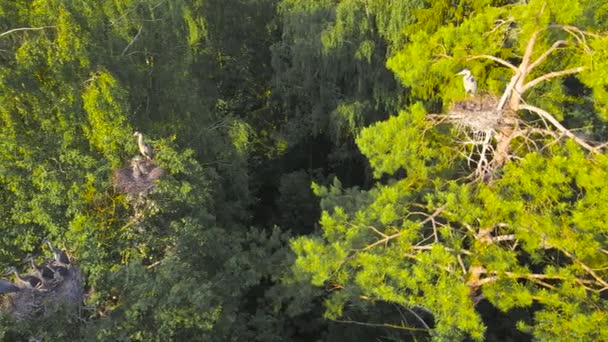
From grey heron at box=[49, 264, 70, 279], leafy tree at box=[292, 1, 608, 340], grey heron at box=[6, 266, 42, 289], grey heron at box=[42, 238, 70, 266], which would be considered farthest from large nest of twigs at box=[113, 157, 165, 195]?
leafy tree at box=[292, 1, 608, 340]

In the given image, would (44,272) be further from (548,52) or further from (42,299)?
(548,52)

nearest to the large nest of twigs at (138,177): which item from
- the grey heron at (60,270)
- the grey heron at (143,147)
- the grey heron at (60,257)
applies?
the grey heron at (143,147)

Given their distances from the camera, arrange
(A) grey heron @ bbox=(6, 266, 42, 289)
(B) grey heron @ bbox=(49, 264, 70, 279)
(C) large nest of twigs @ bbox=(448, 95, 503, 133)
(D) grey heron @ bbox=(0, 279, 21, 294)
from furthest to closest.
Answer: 1. (B) grey heron @ bbox=(49, 264, 70, 279)
2. (A) grey heron @ bbox=(6, 266, 42, 289)
3. (D) grey heron @ bbox=(0, 279, 21, 294)
4. (C) large nest of twigs @ bbox=(448, 95, 503, 133)

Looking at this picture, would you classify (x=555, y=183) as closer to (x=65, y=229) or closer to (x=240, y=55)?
(x=65, y=229)

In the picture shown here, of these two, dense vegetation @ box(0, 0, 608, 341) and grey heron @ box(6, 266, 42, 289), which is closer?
dense vegetation @ box(0, 0, 608, 341)

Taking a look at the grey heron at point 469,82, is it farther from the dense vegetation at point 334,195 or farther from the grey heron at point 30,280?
the grey heron at point 30,280

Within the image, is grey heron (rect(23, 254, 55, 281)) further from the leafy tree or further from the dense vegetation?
the leafy tree

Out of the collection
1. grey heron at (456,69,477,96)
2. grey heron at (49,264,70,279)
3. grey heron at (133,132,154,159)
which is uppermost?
grey heron at (456,69,477,96)
